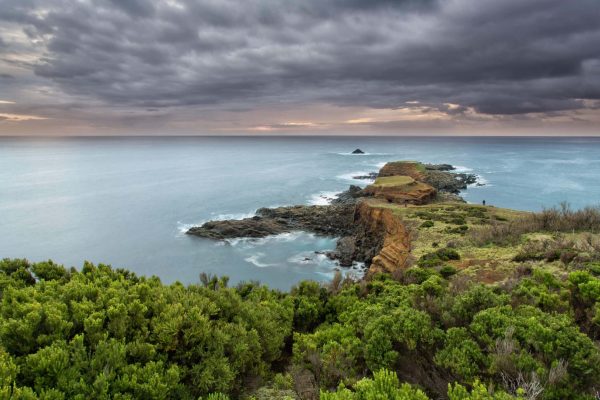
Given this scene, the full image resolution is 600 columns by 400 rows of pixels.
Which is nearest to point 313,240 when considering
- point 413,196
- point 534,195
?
point 413,196

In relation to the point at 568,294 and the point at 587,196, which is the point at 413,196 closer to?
the point at 568,294

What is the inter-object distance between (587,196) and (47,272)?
345 feet

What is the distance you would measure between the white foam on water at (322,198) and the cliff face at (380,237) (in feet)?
66.7

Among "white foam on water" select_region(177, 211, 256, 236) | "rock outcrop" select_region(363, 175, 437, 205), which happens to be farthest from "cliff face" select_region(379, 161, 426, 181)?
"white foam on water" select_region(177, 211, 256, 236)

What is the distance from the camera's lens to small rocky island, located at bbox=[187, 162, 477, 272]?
37.1 m

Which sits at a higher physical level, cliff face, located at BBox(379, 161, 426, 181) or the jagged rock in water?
cliff face, located at BBox(379, 161, 426, 181)

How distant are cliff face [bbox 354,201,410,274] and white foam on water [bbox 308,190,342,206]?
20330mm

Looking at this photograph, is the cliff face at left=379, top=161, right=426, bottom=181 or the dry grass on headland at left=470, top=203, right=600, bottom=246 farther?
the cliff face at left=379, top=161, right=426, bottom=181

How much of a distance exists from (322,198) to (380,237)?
119ft

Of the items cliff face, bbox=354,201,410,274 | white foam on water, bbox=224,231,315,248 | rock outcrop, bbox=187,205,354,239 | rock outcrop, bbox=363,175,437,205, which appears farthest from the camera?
rock outcrop, bbox=363,175,437,205

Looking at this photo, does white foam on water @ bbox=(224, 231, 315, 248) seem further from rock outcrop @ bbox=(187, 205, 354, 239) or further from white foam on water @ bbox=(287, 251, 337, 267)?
white foam on water @ bbox=(287, 251, 337, 267)

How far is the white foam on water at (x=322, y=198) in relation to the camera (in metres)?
72.9

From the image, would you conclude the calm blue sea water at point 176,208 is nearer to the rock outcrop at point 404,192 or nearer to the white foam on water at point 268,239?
the white foam on water at point 268,239

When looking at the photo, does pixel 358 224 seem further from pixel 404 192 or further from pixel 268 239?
pixel 268 239
